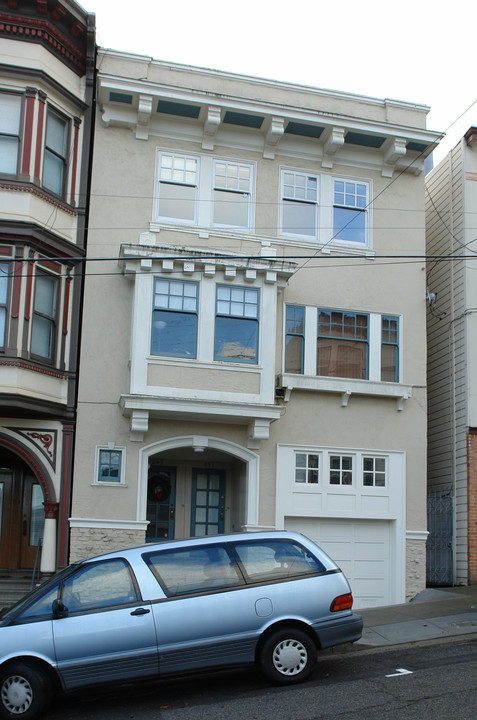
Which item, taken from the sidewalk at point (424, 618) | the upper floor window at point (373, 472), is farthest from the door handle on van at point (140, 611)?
the upper floor window at point (373, 472)

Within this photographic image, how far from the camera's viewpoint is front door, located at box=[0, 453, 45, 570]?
14688mm

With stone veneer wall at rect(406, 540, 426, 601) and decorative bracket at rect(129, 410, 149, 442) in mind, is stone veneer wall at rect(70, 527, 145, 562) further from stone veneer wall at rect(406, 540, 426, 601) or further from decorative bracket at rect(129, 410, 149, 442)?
stone veneer wall at rect(406, 540, 426, 601)

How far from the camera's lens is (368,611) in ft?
45.4

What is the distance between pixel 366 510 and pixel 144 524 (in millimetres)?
4370

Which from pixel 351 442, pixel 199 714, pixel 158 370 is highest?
pixel 158 370

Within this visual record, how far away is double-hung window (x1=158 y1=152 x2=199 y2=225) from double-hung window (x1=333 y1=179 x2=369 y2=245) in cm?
300

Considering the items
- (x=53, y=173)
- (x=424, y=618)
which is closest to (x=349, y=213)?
(x=53, y=173)

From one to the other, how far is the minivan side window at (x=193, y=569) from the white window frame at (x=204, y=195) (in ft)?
26.5

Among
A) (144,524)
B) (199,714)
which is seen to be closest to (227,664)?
(199,714)

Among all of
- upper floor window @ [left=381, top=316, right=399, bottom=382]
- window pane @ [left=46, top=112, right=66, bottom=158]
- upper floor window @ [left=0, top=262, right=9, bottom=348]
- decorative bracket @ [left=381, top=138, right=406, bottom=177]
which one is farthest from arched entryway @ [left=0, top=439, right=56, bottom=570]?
decorative bracket @ [left=381, top=138, right=406, bottom=177]

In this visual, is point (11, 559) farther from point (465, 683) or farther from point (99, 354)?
point (465, 683)

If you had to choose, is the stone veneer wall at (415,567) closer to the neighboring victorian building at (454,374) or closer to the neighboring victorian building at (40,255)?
the neighboring victorian building at (454,374)

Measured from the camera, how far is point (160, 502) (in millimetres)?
15945

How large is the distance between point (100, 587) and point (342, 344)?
865 cm
